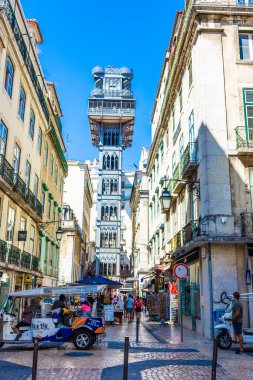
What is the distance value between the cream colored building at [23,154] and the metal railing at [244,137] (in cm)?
970

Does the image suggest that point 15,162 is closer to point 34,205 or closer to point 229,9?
point 34,205

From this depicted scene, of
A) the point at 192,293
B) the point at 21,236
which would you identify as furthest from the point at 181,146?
the point at 21,236

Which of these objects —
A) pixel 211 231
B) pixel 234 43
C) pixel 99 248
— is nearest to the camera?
pixel 211 231

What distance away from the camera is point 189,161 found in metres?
18.0

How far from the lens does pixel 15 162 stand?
68.1ft

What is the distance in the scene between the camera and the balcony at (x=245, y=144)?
53.4 feet

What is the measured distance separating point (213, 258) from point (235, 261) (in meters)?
0.84

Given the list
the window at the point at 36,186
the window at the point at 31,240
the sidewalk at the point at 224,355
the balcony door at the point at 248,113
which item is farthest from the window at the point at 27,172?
the balcony door at the point at 248,113

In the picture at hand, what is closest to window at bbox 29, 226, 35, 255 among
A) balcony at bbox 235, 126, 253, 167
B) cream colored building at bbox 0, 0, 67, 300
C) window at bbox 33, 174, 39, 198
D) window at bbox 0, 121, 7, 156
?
cream colored building at bbox 0, 0, 67, 300

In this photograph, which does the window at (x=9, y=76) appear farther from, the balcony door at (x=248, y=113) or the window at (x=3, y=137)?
the balcony door at (x=248, y=113)

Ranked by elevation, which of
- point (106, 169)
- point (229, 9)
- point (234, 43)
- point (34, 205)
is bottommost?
point (34, 205)

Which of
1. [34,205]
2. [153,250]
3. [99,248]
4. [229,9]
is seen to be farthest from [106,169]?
[229,9]

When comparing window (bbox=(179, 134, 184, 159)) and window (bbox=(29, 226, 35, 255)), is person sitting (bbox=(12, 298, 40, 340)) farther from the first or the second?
window (bbox=(179, 134, 184, 159))

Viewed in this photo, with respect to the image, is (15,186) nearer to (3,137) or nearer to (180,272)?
(3,137)
